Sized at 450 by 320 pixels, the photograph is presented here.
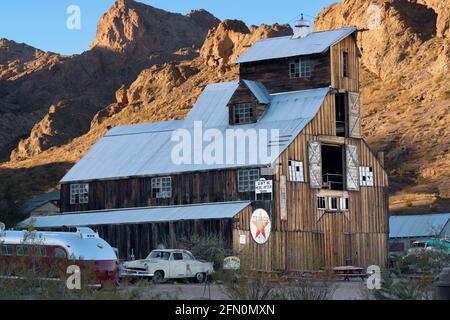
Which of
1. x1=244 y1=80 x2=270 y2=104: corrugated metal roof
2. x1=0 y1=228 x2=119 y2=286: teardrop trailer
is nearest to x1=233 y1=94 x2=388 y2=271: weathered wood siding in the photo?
x1=244 y1=80 x2=270 y2=104: corrugated metal roof

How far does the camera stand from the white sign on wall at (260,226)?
5366cm

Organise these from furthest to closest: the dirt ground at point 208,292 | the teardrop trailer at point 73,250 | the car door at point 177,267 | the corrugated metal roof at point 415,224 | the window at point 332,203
→ the corrugated metal roof at point 415,224 < the window at point 332,203 < the car door at point 177,267 < the teardrop trailer at point 73,250 < the dirt ground at point 208,292

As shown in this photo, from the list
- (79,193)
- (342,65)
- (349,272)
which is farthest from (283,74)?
(349,272)

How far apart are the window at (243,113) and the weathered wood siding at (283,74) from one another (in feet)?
7.10

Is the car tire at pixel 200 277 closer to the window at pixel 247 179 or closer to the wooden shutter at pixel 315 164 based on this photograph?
the window at pixel 247 179

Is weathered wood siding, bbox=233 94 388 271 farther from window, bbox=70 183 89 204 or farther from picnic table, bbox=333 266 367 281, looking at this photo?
window, bbox=70 183 89 204

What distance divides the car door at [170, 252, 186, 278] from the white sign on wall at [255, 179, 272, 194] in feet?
25.8

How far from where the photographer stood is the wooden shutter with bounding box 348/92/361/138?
60.0 metres

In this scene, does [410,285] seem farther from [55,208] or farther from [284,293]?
[55,208]

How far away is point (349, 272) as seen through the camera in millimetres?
52562

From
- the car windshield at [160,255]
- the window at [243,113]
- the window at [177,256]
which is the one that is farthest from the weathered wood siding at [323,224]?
the car windshield at [160,255]

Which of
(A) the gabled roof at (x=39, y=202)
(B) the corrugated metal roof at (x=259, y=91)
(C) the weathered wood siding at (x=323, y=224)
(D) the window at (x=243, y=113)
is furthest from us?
(A) the gabled roof at (x=39, y=202)

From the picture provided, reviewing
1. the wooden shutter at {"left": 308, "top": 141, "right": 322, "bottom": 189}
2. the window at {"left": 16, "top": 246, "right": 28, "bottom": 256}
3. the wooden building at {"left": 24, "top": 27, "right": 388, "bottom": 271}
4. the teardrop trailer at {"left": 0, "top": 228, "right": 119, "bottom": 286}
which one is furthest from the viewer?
the wooden shutter at {"left": 308, "top": 141, "right": 322, "bottom": 189}

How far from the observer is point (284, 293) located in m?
27.2
